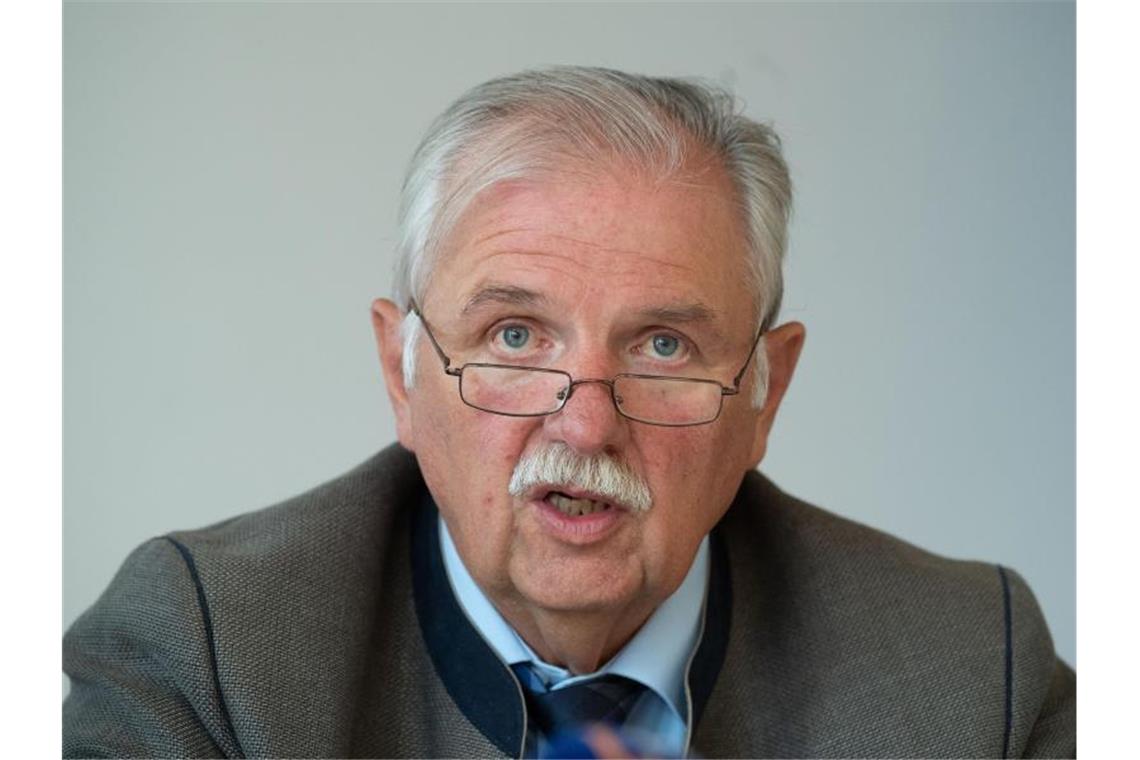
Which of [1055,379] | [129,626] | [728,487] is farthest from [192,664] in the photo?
[1055,379]

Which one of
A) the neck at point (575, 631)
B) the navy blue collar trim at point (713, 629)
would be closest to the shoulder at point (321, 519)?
the neck at point (575, 631)

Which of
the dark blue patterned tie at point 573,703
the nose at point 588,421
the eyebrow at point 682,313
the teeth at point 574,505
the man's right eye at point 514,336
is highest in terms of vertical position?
the eyebrow at point 682,313

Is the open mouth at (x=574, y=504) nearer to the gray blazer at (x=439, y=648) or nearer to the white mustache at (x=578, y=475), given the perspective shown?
the white mustache at (x=578, y=475)

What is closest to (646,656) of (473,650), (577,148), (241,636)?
(473,650)

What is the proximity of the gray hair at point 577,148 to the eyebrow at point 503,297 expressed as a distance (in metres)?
0.11

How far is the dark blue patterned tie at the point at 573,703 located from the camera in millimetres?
2078

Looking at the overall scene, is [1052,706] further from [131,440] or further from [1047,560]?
[131,440]

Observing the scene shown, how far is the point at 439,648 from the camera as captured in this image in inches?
82.1

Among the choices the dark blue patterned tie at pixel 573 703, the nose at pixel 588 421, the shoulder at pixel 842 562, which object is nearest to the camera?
the nose at pixel 588 421

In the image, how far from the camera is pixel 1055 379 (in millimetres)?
3014

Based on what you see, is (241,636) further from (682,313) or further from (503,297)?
(682,313)

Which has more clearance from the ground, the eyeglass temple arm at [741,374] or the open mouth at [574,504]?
the eyeglass temple arm at [741,374]

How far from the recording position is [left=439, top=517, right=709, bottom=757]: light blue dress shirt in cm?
210
